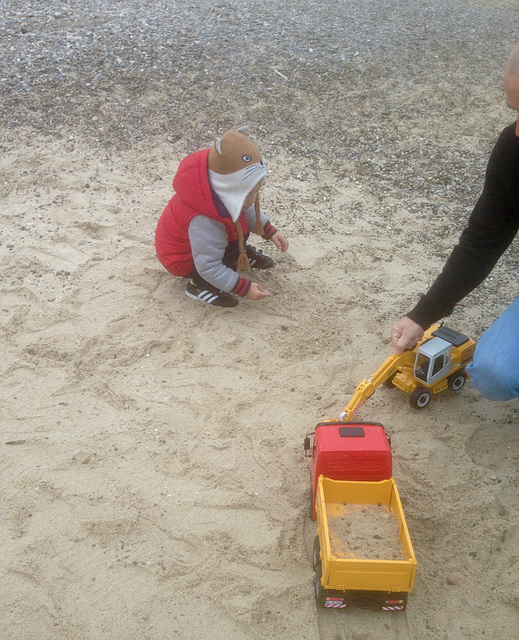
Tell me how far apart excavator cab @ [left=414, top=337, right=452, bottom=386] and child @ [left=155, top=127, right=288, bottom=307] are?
96cm

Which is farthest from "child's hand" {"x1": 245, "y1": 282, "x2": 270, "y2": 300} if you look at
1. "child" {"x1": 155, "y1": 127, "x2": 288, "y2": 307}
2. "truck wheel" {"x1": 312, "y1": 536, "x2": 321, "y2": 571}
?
"truck wheel" {"x1": 312, "y1": 536, "x2": 321, "y2": 571}

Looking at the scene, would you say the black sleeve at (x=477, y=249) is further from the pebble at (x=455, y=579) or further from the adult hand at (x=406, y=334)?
the pebble at (x=455, y=579)

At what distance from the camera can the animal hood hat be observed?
10.2 ft

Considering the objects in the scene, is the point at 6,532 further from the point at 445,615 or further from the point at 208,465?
the point at 445,615

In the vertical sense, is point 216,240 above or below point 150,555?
above

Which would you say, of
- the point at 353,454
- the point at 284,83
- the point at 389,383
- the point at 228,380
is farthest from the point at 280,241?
the point at 284,83

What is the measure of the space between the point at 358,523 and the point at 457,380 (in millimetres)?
998

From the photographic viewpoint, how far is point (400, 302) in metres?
3.52

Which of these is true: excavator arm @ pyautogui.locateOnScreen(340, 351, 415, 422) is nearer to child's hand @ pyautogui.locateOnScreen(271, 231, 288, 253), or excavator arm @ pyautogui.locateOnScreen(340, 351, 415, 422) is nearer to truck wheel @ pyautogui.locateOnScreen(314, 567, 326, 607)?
truck wheel @ pyautogui.locateOnScreen(314, 567, 326, 607)

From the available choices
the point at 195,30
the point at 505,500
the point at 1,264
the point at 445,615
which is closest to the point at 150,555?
the point at 445,615

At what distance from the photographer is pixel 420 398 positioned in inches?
110

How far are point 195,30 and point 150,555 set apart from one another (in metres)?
5.45

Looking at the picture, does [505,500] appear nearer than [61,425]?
Yes

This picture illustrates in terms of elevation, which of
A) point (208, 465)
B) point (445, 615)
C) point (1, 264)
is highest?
point (445, 615)
